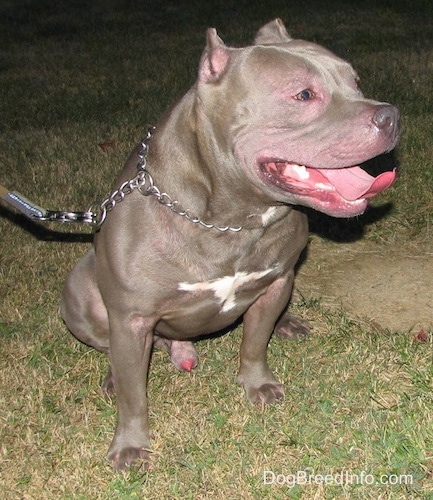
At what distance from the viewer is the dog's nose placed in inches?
109

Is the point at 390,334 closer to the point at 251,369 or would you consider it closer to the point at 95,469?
the point at 251,369

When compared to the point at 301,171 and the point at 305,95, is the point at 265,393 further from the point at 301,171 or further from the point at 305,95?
the point at 305,95

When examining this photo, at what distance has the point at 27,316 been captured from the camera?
436 centimetres

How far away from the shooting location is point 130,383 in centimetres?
329

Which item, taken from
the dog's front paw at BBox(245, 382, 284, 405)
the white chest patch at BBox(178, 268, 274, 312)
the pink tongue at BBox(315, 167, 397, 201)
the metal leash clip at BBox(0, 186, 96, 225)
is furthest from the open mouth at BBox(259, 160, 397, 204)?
the dog's front paw at BBox(245, 382, 284, 405)

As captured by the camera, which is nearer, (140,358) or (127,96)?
(140,358)

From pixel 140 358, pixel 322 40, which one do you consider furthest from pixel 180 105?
pixel 322 40

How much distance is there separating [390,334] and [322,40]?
671 centimetres

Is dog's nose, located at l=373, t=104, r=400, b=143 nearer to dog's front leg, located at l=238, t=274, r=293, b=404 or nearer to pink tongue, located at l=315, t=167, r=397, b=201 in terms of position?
pink tongue, located at l=315, t=167, r=397, b=201

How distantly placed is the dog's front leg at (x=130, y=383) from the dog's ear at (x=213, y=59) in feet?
3.07

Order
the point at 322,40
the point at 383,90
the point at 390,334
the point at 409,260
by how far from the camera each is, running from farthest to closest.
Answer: the point at 322,40 < the point at 383,90 < the point at 409,260 < the point at 390,334

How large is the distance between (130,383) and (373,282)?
1.72m

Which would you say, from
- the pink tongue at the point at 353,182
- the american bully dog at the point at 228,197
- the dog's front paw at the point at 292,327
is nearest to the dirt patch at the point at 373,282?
the dog's front paw at the point at 292,327

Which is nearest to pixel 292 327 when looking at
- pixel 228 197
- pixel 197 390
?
pixel 197 390
